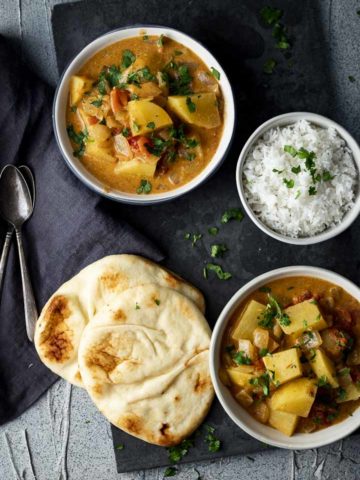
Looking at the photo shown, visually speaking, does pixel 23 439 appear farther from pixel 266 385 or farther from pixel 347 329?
pixel 347 329

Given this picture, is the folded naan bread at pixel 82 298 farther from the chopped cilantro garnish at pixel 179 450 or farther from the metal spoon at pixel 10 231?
the chopped cilantro garnish at pixel 179 450

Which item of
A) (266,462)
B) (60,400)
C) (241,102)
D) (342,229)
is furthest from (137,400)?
(241,102)

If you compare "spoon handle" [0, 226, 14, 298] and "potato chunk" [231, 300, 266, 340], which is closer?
"potato chunk" [231, 300, 266, 340]

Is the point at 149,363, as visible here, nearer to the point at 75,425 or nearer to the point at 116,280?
the point at 116,280

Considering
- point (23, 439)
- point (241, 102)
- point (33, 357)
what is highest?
point (241, 102)

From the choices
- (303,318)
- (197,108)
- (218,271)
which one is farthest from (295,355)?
(197,108)

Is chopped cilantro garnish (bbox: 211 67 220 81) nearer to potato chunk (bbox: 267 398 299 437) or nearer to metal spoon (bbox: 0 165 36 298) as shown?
metal spoon (bbox: 0 165 36 298)

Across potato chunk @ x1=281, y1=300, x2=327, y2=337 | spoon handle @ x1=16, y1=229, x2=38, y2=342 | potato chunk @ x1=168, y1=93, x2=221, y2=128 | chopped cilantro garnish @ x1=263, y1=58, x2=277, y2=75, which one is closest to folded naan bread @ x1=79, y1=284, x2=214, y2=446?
spoon handle @ x1=16, y1=229, x2=38, y2=342

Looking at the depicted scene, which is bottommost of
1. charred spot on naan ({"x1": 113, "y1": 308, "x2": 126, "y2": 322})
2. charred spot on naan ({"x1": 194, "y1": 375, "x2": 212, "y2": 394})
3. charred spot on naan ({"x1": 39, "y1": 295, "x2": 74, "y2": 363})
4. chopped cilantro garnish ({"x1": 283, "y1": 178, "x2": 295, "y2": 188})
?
charred spot on naan ({"x1": 194, "y1": 375, "x2": 212, "y2": 394})
